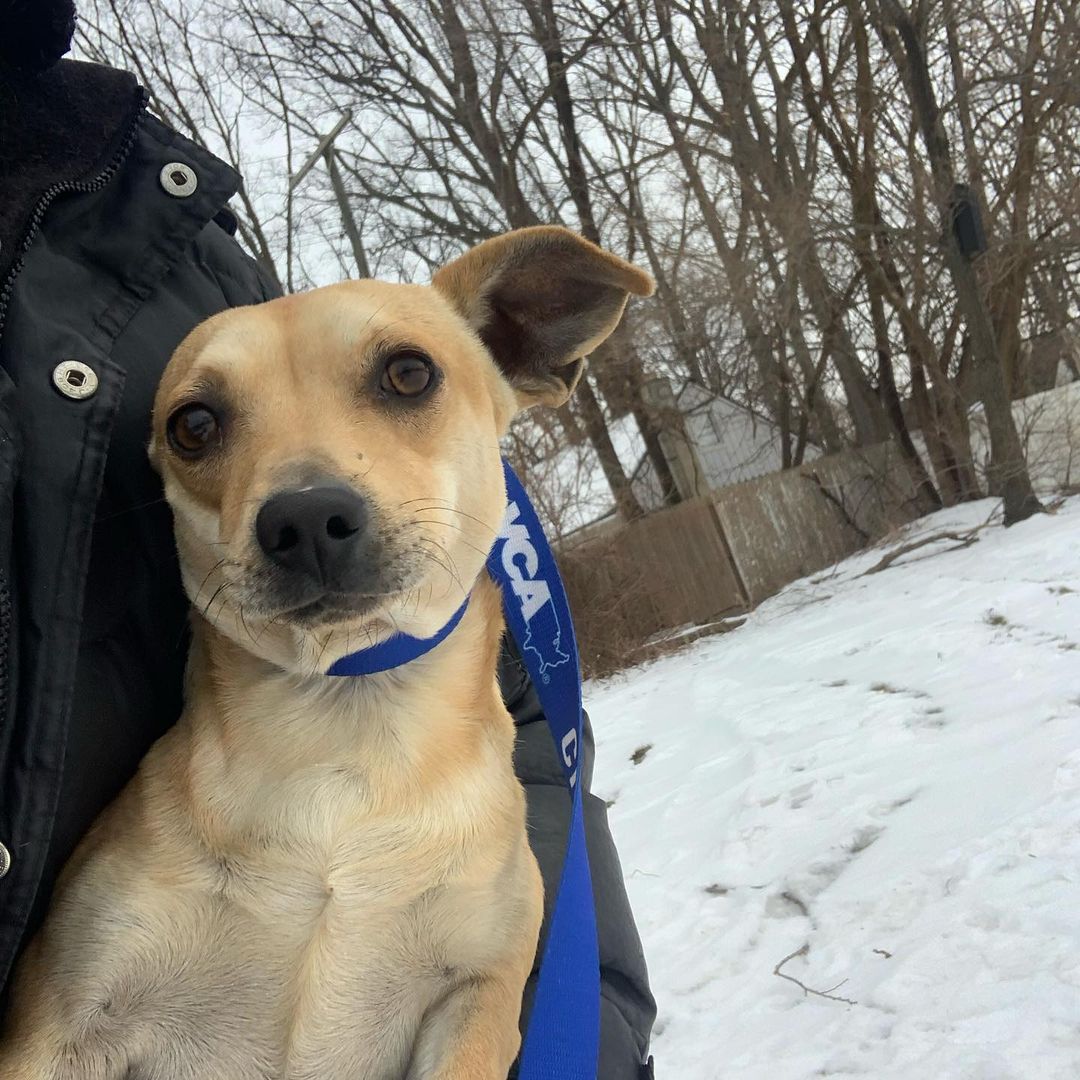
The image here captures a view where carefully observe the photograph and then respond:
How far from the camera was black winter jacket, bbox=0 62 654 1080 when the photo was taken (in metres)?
1.44

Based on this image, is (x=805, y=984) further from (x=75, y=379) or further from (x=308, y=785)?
(x=75, y=379)

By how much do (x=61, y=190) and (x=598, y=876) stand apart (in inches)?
72.6

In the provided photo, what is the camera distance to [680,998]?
144 inches

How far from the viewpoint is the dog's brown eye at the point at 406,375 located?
205 centimetres

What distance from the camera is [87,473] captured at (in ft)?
5.14

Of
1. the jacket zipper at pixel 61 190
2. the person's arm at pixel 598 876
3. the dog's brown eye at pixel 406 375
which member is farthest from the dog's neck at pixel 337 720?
the jacket zipper at pixel 61 190

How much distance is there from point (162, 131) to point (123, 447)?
2.23 feet

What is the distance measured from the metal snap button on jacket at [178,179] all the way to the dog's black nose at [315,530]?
74 cm

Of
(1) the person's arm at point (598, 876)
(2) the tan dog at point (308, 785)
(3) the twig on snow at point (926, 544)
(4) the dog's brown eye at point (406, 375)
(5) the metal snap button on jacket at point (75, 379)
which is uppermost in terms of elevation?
(5) the metal snap button on jacket at point (75, 379)

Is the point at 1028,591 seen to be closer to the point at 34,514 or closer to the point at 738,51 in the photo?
the point at 34,514

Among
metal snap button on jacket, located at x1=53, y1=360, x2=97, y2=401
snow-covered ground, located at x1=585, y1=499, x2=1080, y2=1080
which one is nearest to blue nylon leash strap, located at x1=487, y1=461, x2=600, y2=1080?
metal snap button on jacket, located at x1=53, y1=360, x2=97, y2=401

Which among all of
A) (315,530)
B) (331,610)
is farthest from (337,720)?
(315,530)

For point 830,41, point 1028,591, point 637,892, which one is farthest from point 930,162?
point 637,892

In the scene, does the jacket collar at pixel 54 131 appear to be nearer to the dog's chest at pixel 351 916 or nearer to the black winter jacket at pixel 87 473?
the black winter jacket at pixel 87 473
